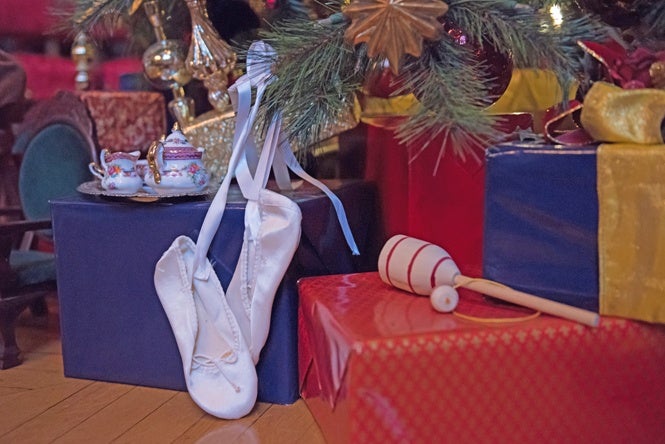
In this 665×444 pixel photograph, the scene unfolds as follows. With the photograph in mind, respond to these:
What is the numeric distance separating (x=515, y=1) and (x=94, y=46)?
2.97 feet

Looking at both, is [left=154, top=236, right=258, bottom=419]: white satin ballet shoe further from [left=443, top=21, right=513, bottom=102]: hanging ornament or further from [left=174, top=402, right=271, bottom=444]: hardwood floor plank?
[left=443, top=21, right=513, bottom=102]: hanging ornament

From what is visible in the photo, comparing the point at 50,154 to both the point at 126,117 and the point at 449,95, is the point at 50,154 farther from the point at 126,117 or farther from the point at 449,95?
the point at 449,95

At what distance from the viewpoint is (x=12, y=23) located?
6.12 ft

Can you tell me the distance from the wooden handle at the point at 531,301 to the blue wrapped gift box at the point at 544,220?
3 cm

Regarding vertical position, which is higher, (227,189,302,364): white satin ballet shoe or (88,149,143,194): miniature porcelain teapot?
(88,149,143,194): miniature porcelain teapot

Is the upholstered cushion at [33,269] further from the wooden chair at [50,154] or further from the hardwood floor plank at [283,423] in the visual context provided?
the hardwood floor plank at [283,423]

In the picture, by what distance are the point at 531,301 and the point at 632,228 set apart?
127 mm

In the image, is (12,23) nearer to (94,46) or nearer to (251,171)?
(94,46)

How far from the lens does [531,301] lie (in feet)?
2.57

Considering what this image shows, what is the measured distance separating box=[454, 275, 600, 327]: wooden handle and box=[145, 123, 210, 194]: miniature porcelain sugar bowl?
0.41m

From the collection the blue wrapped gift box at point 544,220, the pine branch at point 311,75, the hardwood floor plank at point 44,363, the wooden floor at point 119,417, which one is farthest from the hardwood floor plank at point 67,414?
the blue wrapped gift box at point 544,220

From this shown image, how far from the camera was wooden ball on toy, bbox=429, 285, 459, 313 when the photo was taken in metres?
0.80

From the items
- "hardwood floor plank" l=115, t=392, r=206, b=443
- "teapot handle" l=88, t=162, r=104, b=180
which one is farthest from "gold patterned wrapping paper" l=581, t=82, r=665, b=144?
"teapot handle" l=88, t=162, r=104, b=180

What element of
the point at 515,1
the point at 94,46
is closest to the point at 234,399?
the point at 515,1
